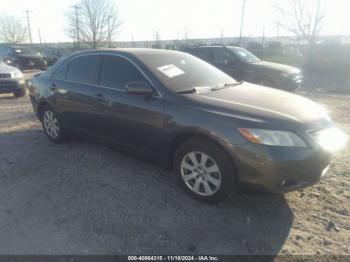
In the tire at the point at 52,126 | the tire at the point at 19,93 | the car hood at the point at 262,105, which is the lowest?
the tire at the point at 19,93

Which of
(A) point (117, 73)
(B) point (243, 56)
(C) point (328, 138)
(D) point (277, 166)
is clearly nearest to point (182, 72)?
(A) point (117, 73)

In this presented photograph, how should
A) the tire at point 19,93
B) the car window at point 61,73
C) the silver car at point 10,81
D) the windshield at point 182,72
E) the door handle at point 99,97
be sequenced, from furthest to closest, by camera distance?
1. the tire at point 19,93
2. the silver car at point 10,81
3. the car window at point 61,73
4. the door handle at point 99,97
5. the windshield at point 182,72

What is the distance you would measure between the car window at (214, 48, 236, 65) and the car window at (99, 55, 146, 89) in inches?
258

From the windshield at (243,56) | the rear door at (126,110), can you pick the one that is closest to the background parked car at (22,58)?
the windshield at (243,56)

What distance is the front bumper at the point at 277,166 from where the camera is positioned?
105 inches

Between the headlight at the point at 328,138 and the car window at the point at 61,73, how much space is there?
386cm

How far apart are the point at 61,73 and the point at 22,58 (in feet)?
59.5

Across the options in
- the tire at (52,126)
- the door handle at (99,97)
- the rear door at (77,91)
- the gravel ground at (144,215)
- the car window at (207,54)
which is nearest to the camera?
the gravel ground at (144,215)

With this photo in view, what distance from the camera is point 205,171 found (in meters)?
3.07

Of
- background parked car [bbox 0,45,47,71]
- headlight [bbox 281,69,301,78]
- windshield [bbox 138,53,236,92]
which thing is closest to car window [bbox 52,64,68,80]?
windshield [bbox 138,53,236,92]

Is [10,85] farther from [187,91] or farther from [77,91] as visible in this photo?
[187,91]

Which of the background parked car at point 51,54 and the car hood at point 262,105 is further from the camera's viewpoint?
the background parked car at point 51,54

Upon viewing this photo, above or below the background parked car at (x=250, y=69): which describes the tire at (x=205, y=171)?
below

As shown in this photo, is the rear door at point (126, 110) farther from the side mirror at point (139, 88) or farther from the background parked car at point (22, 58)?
the background parked car at point (22, 58)
